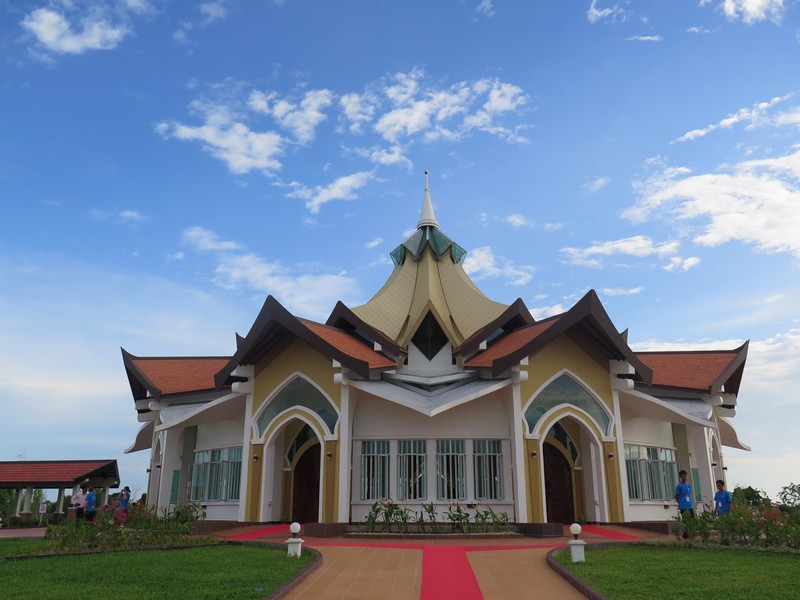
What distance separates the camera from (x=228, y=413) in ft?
57.8

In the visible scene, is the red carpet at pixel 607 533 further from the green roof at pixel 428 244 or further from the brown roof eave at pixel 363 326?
the green roof at pixel 428 244

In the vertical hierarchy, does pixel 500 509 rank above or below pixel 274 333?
below

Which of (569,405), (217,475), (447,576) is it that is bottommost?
(447,576)

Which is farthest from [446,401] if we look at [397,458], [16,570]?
[16,570]

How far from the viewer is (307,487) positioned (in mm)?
16906

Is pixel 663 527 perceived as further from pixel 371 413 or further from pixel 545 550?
pixel 371 413

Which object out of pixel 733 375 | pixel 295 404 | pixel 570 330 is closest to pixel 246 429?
pixel 295 404

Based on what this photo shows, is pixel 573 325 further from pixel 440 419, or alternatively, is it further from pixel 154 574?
pixel 154 574

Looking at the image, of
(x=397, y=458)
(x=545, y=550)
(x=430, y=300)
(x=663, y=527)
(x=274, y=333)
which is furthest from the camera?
(x=430, y=300)

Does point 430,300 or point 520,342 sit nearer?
point 520,342

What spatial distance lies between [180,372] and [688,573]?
16.9 m

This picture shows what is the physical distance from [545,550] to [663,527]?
503 centimetres

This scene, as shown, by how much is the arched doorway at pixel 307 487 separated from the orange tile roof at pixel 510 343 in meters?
4.83

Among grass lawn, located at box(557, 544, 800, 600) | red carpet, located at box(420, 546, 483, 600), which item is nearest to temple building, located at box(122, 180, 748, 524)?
red carpet, located at box(420, 546, 483, 600)
